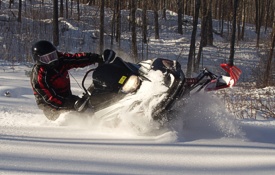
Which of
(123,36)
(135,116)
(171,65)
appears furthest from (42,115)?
(123,36)

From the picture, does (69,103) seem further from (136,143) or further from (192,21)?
(192,21)

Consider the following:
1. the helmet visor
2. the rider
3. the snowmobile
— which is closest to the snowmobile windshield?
the snowmobile

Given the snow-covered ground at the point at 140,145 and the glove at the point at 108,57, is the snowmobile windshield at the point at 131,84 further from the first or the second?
the glove at the point at 108,57

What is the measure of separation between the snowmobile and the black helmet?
0.61 metres

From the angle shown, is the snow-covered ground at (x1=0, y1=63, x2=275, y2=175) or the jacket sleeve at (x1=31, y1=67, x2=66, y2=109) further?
the jacket sleeve at (x1=31, y1=67, x2=66, y2=109)

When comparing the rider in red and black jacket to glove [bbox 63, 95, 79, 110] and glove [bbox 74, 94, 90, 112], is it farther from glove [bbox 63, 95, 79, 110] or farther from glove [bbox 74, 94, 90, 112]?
glove [bbox 74, 94, 90, 112]

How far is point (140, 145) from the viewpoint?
3.23 meters

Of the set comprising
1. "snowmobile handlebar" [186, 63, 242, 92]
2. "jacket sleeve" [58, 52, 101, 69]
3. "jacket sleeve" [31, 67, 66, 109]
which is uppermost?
"jacket sleeve" [58, 52, 101, 69]

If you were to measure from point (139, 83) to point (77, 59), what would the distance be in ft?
4.29

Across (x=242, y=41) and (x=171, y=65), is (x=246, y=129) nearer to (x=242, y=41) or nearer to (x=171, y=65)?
(x=171, y=65)

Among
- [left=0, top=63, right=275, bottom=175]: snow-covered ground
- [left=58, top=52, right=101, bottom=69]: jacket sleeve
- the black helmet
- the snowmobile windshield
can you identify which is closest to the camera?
[left=0, top=63, right=275, bottom=175]: snow-covered ground

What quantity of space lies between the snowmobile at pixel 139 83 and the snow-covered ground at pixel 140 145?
19 centimetres

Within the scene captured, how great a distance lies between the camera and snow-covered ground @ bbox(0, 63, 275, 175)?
2.54m

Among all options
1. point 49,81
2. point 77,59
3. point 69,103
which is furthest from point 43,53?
point 69,103
